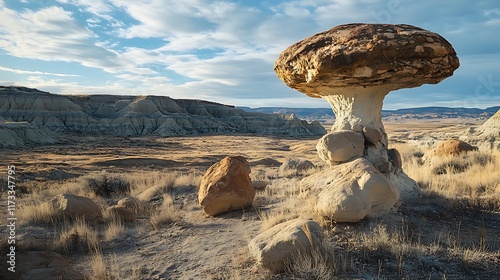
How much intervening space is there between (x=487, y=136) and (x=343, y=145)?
10.7 metres

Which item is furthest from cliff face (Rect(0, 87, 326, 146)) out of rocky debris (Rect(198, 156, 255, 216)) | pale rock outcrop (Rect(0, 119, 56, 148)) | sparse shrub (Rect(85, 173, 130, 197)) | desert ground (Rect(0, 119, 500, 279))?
rocky debris (Rect(198, 156, 255, 216))

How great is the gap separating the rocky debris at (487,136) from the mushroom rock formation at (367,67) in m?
8.43

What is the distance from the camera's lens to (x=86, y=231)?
574 cm

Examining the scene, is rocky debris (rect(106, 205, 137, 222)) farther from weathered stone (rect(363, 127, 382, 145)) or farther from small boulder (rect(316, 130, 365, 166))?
weathered stone (rect(363, 127, 382, 145))

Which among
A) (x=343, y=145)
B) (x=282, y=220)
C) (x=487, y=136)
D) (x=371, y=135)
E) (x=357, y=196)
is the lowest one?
(x=282, y=220)

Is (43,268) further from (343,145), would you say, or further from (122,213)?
(343,145)

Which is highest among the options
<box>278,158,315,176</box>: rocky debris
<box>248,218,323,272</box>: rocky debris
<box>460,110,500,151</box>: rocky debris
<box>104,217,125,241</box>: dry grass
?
<box>460,110,500,151</box>: rocky debris

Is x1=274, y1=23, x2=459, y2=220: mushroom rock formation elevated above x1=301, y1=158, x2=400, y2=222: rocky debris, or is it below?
above

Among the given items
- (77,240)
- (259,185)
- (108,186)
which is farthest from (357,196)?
(108,186)

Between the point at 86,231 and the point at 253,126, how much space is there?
61768 millimetres

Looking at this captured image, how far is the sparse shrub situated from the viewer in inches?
388

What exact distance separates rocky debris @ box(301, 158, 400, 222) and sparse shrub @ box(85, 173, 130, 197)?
6.95 meters

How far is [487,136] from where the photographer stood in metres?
13.5

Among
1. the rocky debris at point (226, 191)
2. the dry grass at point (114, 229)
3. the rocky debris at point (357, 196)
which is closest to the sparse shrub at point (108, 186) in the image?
the dry grass at point (114, 229)
